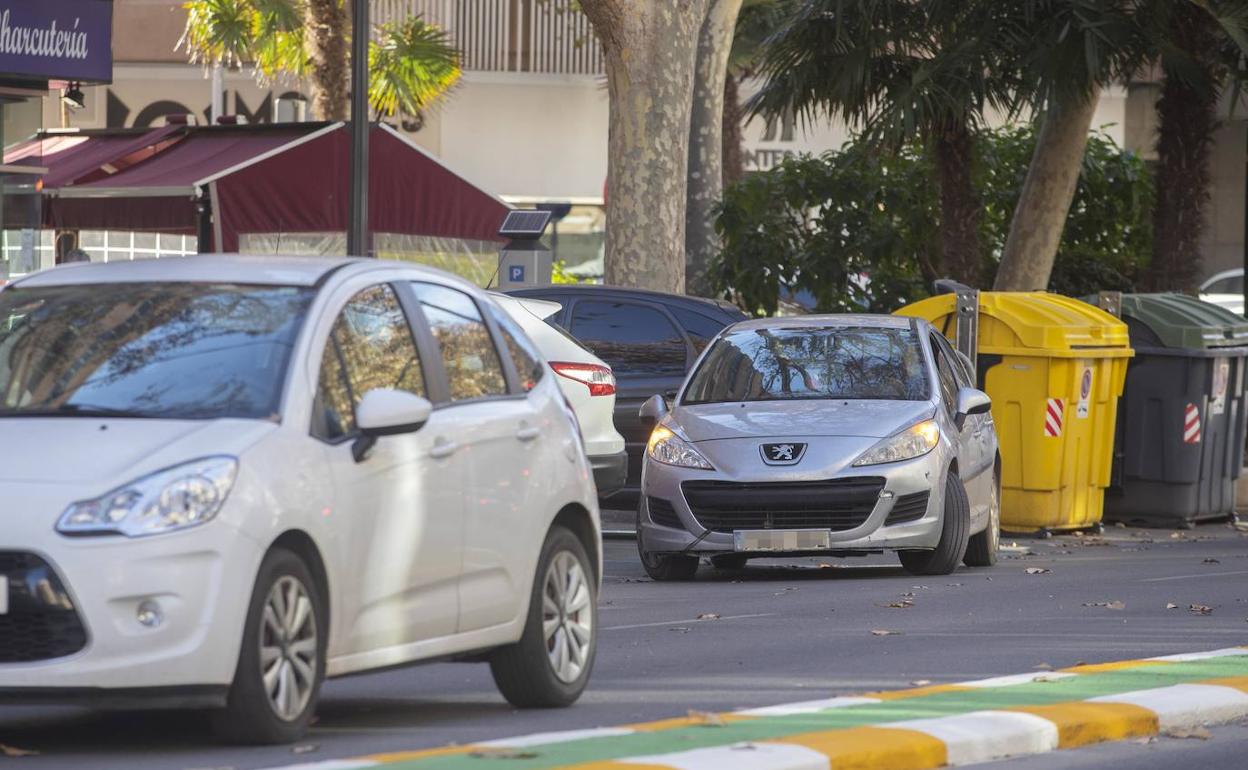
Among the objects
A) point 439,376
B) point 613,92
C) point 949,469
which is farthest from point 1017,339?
point 439,376

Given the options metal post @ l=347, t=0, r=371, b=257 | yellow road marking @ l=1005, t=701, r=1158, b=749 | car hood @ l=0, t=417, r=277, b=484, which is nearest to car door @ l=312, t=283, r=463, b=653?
car hood @ l=0, t=417, r=277, b=484

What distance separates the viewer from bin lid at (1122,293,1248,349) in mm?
18781

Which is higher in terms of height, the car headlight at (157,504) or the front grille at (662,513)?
the car headlight at (157,504)

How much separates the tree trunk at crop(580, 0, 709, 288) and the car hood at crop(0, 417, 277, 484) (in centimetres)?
1449

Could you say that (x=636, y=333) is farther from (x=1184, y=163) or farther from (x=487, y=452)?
(x=487, y=452)

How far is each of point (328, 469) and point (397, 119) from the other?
39.0m

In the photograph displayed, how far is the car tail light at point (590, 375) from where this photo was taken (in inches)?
575

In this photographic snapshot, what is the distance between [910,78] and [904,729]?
15.8m

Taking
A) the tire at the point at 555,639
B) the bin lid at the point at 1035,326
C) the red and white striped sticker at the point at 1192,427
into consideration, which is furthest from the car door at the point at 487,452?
the red and white striped sticker at the point at 1192,427

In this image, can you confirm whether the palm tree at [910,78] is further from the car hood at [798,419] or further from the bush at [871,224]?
the car hood at [798,419]

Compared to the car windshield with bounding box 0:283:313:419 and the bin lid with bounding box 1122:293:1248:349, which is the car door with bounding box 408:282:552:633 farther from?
the bin lid with bounding box 1122:293:1248:349

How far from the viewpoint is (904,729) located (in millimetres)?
7527

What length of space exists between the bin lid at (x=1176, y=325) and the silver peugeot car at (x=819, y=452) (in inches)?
179

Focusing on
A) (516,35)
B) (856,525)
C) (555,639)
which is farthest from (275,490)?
(516,35)
